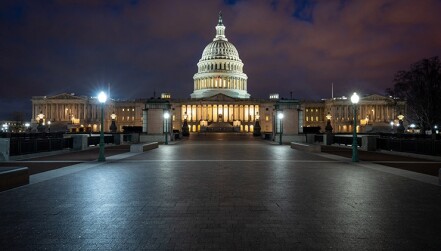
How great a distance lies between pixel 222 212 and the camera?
9.30 m

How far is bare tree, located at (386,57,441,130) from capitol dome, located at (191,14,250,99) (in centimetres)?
10539

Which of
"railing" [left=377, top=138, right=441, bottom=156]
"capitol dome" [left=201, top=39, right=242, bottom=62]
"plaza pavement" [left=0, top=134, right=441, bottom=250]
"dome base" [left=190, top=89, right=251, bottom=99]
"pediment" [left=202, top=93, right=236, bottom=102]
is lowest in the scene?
"plaza pavement" [left=0, top=134, right=441, bottom=250]

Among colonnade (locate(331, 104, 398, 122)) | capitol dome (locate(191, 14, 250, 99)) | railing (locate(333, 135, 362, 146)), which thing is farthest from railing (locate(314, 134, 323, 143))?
capitol dome (locate(191, 14, 250, 99))

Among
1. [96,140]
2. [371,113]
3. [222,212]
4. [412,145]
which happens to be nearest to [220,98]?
[371,113]

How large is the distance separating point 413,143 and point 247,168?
612 inches

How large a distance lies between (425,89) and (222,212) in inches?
2479

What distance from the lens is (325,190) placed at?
12328 mm

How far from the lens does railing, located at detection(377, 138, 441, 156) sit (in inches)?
1007

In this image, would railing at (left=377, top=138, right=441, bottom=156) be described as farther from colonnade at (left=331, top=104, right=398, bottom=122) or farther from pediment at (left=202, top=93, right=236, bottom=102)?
pediment at (left=202, top=93, right=236, bottom=102)

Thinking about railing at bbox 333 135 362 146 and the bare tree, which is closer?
railing at bbox 333 135 362 146

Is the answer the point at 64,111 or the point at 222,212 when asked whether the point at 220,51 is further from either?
the point at 222,212

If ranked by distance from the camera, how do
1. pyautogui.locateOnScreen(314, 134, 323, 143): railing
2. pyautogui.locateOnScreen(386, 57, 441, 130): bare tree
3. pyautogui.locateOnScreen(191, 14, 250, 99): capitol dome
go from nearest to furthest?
pyautogui.locateOnScreen(314, 134, 323, 143): railing, pyautogui.locateOnScreen(386, 57, 441, 130): bare tree, pyautogui.locateOnScreen(191, 14, 250, 99): capitol dome

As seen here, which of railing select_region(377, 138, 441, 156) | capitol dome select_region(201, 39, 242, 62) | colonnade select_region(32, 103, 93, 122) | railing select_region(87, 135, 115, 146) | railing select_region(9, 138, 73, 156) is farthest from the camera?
capitol dome select_region(201, 39, 242, 62)

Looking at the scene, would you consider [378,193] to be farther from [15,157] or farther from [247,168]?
[15,157]
